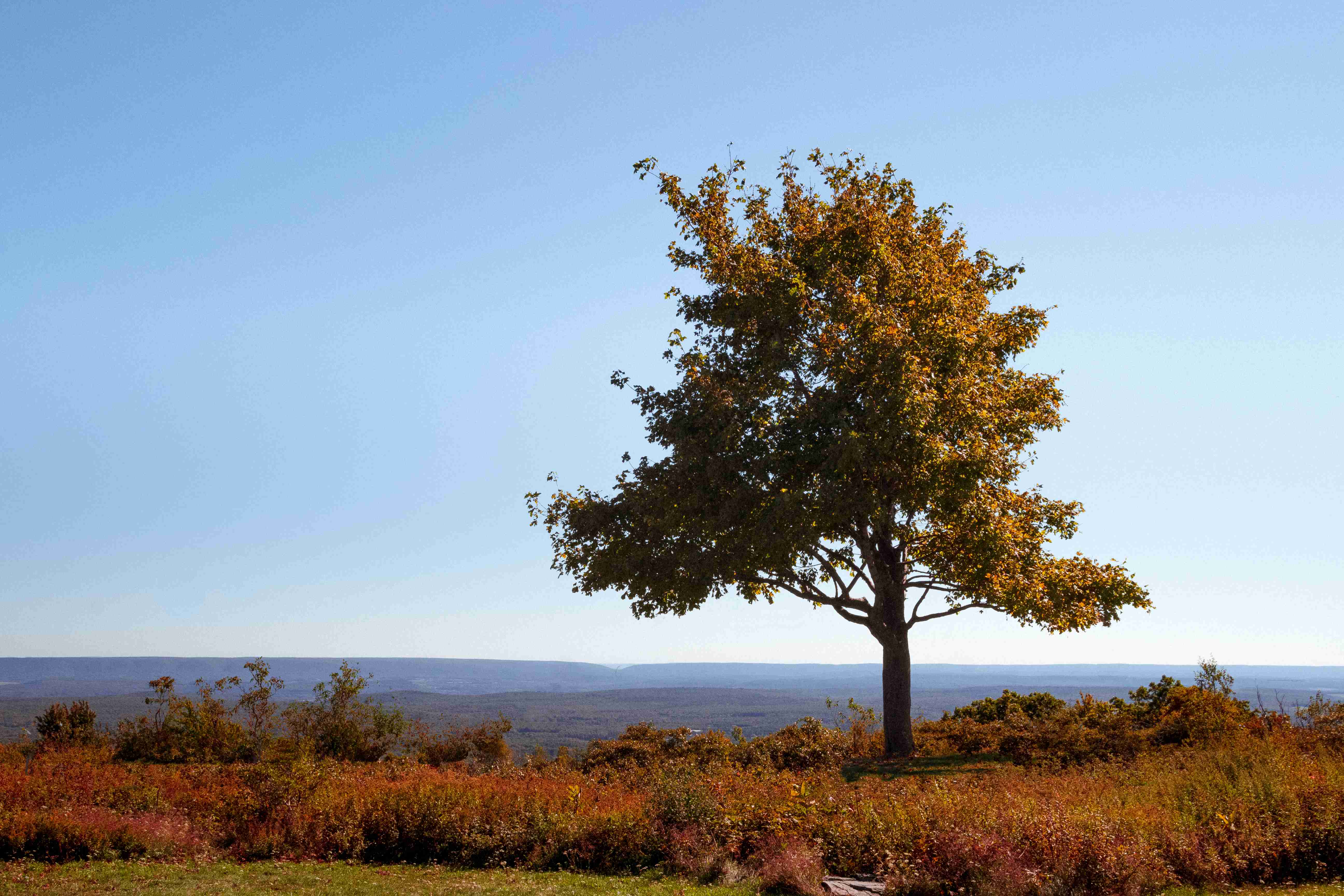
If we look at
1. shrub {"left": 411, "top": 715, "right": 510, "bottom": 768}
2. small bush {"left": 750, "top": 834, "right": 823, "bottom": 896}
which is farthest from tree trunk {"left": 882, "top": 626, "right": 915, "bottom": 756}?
small bush {"left": 750, "top": 834, "right": 823, "bottom": 896}

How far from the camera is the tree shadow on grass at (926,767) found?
16.5m

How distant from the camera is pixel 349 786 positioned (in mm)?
14383

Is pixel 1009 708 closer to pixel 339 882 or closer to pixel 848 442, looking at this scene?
pixel 848 442

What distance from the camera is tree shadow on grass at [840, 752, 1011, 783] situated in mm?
16469

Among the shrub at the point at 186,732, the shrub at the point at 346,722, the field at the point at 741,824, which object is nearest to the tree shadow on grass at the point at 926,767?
the field at the point at 741,824

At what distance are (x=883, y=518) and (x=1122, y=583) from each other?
5.86m

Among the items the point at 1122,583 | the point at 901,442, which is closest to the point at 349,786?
the point at 901,442

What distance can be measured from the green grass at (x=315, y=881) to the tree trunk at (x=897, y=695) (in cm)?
1112

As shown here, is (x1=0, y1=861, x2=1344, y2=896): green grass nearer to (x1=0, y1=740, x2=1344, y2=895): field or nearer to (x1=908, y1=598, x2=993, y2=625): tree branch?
(x1=0, y1=740, x2=1344, y2=895): field

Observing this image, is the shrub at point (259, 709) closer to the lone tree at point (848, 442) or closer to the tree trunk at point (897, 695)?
the lone tree at point (848, 442)

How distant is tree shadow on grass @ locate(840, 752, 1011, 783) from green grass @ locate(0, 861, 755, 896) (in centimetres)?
686

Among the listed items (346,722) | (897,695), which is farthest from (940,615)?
(346,722)

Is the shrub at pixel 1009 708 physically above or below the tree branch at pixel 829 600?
below

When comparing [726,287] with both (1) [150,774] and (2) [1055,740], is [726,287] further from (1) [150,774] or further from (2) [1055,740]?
(1) [150,774]
